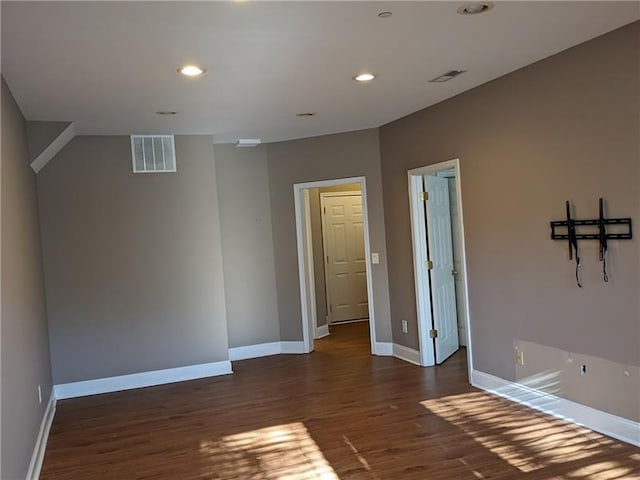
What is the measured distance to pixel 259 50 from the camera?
10.7 ft

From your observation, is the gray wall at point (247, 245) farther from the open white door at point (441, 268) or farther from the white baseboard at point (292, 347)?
the open white door at point (441, 268)

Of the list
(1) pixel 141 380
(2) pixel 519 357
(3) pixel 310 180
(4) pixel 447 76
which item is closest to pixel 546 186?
(4) pixel 447 76

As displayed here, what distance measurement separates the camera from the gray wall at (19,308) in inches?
113

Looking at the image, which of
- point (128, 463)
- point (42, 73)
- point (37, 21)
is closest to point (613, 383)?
point (128, 463)

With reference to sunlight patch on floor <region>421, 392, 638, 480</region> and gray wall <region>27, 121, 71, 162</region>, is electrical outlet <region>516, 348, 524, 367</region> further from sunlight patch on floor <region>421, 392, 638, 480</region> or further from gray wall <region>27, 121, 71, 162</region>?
gray wall <region>27, 121, 71, 162</region>

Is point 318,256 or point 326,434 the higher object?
point 318,256

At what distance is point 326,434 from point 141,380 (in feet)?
8.17

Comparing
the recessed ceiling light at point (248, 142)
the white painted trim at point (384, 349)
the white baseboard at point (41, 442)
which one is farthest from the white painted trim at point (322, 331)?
the white baseboard at point (41, 442)

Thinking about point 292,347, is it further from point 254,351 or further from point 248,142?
point 248,142

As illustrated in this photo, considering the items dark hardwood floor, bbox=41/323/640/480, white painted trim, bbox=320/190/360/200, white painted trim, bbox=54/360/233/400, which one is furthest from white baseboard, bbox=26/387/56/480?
white painted trim, bbox=320/190/360/200

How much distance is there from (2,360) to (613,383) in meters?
3.54

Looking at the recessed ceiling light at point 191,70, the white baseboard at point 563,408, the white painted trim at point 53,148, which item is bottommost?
the white baseboard at point 563,408

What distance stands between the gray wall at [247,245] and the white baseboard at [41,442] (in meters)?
2.18

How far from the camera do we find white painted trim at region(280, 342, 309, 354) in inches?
259
